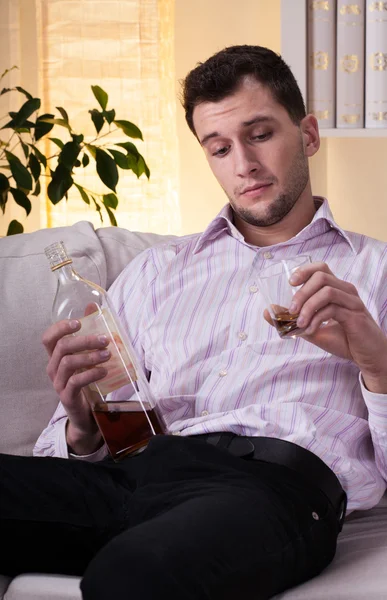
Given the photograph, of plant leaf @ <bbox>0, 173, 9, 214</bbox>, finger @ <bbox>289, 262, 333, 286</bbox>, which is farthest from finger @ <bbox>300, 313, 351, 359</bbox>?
plant leaf @ <bbox>0, 173, 9, 214</bbox>

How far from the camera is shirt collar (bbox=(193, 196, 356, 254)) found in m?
1.59

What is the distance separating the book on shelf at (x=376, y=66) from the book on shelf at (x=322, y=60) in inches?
3.2

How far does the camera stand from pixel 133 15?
3.45m

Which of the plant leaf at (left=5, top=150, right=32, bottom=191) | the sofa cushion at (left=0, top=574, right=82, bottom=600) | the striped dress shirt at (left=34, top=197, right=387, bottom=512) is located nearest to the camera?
the sofa cushion at (left=0, top=574, right=82, bottom=600)

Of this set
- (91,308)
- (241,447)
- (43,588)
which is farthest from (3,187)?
(43,588)

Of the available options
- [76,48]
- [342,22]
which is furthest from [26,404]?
[76,48]

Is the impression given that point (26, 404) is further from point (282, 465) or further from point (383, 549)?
point (383, 549)

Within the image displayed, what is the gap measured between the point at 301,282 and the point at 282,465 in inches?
11.2

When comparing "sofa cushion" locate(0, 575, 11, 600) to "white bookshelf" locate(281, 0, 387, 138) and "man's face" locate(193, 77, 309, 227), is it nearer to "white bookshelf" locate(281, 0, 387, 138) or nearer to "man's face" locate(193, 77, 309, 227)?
"man's face" locate(193, 77, 309, 227)

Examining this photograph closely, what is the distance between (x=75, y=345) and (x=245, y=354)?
36 cm

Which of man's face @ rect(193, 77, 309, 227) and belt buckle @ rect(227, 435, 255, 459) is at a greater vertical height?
man's face @ rect(193, 77, 309, 227)

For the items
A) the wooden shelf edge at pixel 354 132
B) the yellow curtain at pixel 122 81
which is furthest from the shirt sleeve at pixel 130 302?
the yellow curtain at pixel 122 81

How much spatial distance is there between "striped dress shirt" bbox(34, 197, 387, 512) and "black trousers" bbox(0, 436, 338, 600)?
5.9 inches

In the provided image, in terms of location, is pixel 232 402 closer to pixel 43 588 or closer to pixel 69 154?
pixel 43 588
